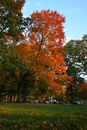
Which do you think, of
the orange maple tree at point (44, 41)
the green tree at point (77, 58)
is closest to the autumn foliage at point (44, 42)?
the orange maple tree at point (44, 41)

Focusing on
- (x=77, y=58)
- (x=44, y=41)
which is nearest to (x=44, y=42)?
(x=44, y=41)

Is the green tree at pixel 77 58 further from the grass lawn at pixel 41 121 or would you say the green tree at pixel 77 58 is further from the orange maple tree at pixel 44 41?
the grass lawn at pixel 41 121

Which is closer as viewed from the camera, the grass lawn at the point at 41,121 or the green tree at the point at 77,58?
the grass lawn at the point at 41,121

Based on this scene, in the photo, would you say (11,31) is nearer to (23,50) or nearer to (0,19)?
(0,19)

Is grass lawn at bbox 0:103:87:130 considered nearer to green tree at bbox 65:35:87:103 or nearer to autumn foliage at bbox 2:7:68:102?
autumn foliage at bbox 2:7:68:102

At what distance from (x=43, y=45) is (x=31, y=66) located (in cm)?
409

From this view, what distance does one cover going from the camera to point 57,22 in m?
18.3

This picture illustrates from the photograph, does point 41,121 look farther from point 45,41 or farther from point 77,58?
point 77,58

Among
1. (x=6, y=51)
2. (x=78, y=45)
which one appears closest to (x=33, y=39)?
(x=6, y=51)

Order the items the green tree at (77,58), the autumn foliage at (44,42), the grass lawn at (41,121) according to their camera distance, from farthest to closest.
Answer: the green tree at (77,58), the autumn foliage at (44,42), the grass lawn at (41,121)

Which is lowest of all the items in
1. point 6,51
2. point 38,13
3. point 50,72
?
point 50,72

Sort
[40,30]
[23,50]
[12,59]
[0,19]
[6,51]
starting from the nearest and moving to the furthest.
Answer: [6,51]
[0,19]
[12,59]
[23,50]
[40,30]

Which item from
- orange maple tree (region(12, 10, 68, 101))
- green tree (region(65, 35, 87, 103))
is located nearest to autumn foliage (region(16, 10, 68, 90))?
orange maple tree (region(12, 10, 68, 101))

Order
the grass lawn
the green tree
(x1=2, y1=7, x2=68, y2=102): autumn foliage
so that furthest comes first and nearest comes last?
the green tree < (x1=2, y1=7, x2=68, y2=102): autumn foliage < the grass lawn
